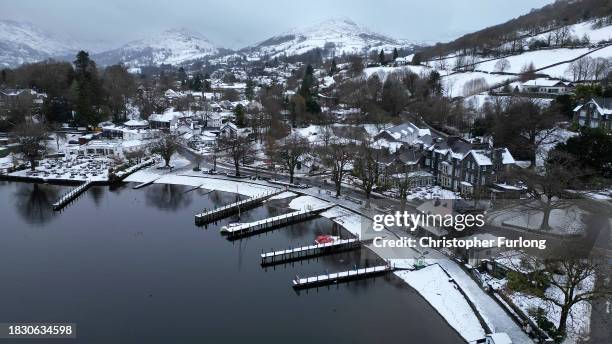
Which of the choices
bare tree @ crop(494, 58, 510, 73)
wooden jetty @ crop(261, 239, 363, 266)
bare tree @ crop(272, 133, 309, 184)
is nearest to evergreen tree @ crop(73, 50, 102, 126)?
bare tree @ crop(272, 133, 309, 184)

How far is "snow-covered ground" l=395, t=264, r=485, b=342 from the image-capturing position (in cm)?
1586

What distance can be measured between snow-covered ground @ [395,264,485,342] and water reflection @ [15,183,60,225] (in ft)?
73.1

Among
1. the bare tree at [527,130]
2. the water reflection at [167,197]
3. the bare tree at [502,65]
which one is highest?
the bare tree at [502,65]

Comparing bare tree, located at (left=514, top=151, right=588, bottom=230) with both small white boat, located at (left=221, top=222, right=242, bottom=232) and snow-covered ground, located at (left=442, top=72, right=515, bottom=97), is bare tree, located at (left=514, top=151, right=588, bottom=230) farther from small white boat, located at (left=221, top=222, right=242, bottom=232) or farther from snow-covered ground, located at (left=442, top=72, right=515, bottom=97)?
snow-covered ground, located at (left=442, top=72, right=515, bottom=97)

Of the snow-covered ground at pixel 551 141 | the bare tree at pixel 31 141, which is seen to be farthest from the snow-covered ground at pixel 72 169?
the snow-covered ground at pixel 551 141

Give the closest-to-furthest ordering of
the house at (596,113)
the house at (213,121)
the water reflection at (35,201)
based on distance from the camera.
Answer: the water reflection at (35,201)
the house at (596,113)
the house at (213,121)

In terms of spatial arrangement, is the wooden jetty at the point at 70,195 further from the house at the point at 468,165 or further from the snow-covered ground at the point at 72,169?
the house at the point at 468,165

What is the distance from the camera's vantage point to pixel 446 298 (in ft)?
58.1

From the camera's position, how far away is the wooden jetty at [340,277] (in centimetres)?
1957

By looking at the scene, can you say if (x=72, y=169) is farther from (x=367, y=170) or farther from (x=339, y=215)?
(x=367, y=170)

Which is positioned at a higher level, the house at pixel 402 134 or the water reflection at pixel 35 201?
the house at pixel 402 134

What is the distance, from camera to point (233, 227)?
83.3ft

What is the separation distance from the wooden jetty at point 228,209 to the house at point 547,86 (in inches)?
1478

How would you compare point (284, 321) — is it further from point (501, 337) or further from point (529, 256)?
point (529, 256)
